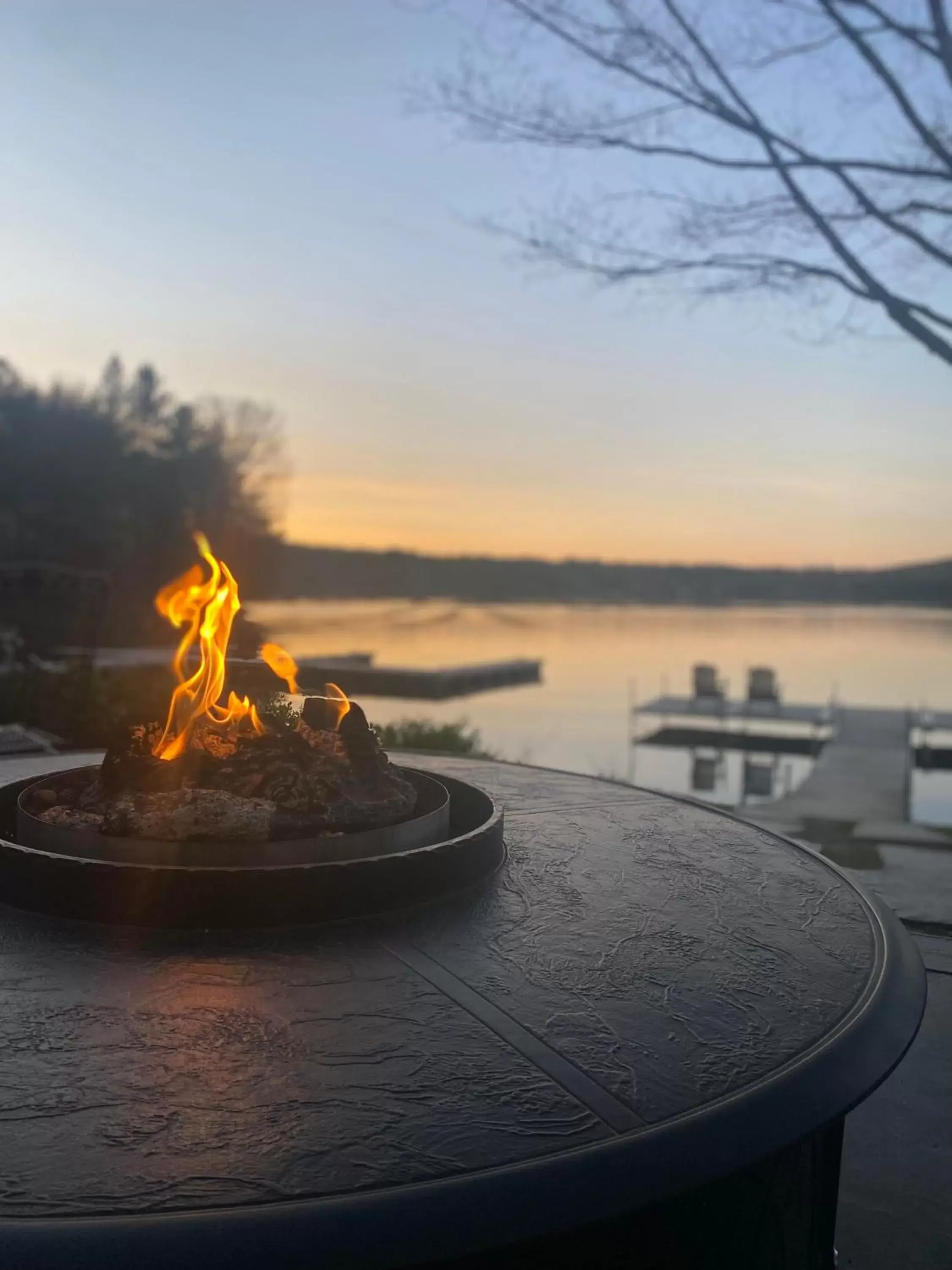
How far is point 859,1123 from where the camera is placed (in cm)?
244

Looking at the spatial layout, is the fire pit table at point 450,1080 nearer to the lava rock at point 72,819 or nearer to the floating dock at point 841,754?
the lava rock at point 72,819

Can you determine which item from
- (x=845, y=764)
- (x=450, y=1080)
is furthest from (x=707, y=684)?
(x=450, y=1080)

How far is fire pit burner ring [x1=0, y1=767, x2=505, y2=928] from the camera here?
1.94 meters

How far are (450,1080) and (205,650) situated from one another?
1.55 metres

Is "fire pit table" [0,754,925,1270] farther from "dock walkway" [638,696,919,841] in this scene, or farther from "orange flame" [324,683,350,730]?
"dock walkway" [638,696,919,841]

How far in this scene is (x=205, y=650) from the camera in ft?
8.82

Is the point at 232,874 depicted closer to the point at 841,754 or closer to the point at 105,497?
the point at 841,754

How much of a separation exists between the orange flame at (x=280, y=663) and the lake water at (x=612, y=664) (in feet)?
18.3

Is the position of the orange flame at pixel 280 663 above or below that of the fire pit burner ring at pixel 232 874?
above

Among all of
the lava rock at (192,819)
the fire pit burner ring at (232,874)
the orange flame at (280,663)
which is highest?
the orange flame at (280,663)

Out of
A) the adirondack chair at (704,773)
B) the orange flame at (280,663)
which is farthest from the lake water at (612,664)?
the orange flame at (280,663)

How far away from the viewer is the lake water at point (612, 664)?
12102 mm

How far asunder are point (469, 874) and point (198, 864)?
58cm

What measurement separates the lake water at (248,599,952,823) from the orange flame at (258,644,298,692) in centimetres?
559
